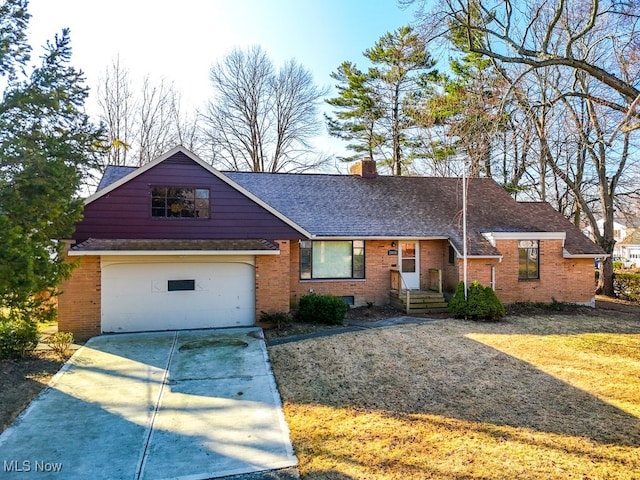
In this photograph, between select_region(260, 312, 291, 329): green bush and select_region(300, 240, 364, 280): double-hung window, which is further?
select_region(300, 240, 364, 280): double-hung window

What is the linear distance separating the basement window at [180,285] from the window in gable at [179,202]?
77.0 inches

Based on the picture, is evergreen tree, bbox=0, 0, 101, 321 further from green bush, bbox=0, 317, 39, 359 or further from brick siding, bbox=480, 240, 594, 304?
brick siding, bbox=480, 240, 594, 304

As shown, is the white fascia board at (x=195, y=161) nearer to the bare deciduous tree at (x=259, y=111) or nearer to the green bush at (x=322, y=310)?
the green bush at (x=322, y=310)

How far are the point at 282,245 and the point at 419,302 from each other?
5455 mm

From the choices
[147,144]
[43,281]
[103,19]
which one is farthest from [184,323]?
[147,144]

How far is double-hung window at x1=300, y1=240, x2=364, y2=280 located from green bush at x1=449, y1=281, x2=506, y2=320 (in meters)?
3.70

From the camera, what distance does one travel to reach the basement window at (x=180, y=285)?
1169 centimetres

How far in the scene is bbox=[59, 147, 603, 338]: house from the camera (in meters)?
11.4

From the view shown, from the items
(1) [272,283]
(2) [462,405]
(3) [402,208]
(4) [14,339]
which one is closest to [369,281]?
(3) [402,208]

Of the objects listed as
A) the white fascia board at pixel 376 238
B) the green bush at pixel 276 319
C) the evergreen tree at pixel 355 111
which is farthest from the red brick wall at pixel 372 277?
the evergreen tree at pixel 355 111

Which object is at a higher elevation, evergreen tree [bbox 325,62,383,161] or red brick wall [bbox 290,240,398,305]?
evergreen tree [bbox 325,62,383,161]

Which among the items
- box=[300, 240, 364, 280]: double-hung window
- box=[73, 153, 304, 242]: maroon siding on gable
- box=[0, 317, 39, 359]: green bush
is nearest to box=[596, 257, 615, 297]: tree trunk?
box=[300, 240, 364, 280]: double-hung window

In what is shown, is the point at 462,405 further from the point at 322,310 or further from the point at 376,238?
the point at 376,238

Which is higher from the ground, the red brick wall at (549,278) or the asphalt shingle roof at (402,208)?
the asphalt shingle roof at (402,208)
